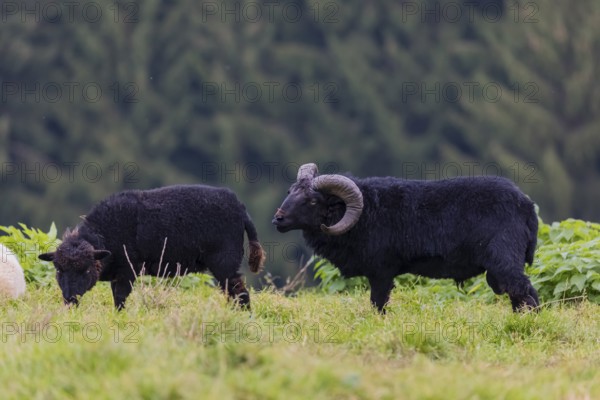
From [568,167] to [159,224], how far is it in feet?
111

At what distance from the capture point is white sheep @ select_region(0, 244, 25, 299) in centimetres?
1118

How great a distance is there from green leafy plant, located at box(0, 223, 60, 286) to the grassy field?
3.17ft

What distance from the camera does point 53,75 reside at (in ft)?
140

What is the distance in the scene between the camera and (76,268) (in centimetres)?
1038

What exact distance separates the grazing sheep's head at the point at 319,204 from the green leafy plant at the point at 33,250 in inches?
117

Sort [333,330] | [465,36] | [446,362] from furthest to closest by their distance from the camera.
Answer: [465,36] < [333,330] < [446,362]

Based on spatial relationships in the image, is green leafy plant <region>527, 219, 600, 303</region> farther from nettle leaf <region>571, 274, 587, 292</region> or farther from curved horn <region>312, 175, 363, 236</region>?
curved horn <region>312, 175, 363, 236</region>

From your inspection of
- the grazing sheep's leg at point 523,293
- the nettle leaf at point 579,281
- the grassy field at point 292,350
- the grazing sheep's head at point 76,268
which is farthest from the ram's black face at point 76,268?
the nettle leaf at point 579,281

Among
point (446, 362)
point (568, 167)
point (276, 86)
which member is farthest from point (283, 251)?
point (446, 362)

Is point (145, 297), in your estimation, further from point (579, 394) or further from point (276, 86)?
point (276, 86)

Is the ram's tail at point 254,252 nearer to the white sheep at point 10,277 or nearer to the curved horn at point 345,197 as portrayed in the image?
the curved horn at point 345,197

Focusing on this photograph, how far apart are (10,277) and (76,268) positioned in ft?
4.13

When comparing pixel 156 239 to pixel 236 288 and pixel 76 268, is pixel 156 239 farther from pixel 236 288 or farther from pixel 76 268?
pixel 236 288

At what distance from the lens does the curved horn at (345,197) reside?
35.5 ft
